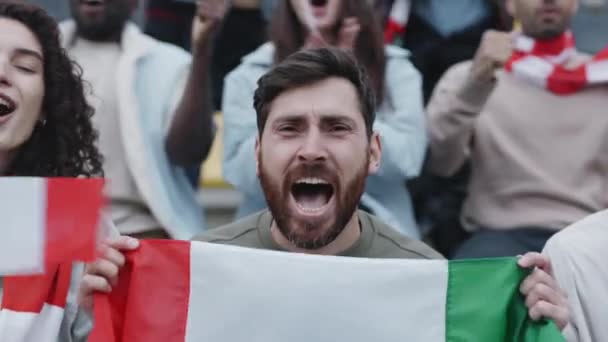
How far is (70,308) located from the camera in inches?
125

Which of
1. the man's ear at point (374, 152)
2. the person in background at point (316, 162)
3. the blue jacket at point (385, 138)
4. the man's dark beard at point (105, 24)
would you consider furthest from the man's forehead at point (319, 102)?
the man's dark beard at point (105, 24)

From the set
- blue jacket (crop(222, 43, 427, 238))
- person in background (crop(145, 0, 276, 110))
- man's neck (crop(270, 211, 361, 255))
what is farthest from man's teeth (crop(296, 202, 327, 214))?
person in background (crop(145, 0, 276, 110))

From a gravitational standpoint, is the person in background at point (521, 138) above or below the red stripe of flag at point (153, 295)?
below

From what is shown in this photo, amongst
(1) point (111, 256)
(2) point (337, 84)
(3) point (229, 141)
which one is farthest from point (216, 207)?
(1) point (111, 256)

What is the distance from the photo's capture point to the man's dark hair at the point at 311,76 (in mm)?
3404

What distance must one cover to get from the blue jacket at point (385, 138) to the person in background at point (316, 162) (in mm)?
921

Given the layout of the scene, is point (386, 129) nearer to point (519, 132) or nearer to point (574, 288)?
point (519, 132)

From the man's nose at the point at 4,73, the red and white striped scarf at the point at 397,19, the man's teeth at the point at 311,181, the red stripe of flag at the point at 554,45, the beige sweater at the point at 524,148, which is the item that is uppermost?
the man's nose at the point at 4,73

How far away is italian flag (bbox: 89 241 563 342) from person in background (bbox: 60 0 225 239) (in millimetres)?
1456

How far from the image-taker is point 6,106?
11.2 ft

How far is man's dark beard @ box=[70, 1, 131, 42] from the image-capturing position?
16.0 ft

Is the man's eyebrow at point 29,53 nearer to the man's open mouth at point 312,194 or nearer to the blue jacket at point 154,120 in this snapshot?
the man's open mouth at point 312,194

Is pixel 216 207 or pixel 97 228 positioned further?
pixel 216 207

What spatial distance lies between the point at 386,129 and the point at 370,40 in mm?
361
